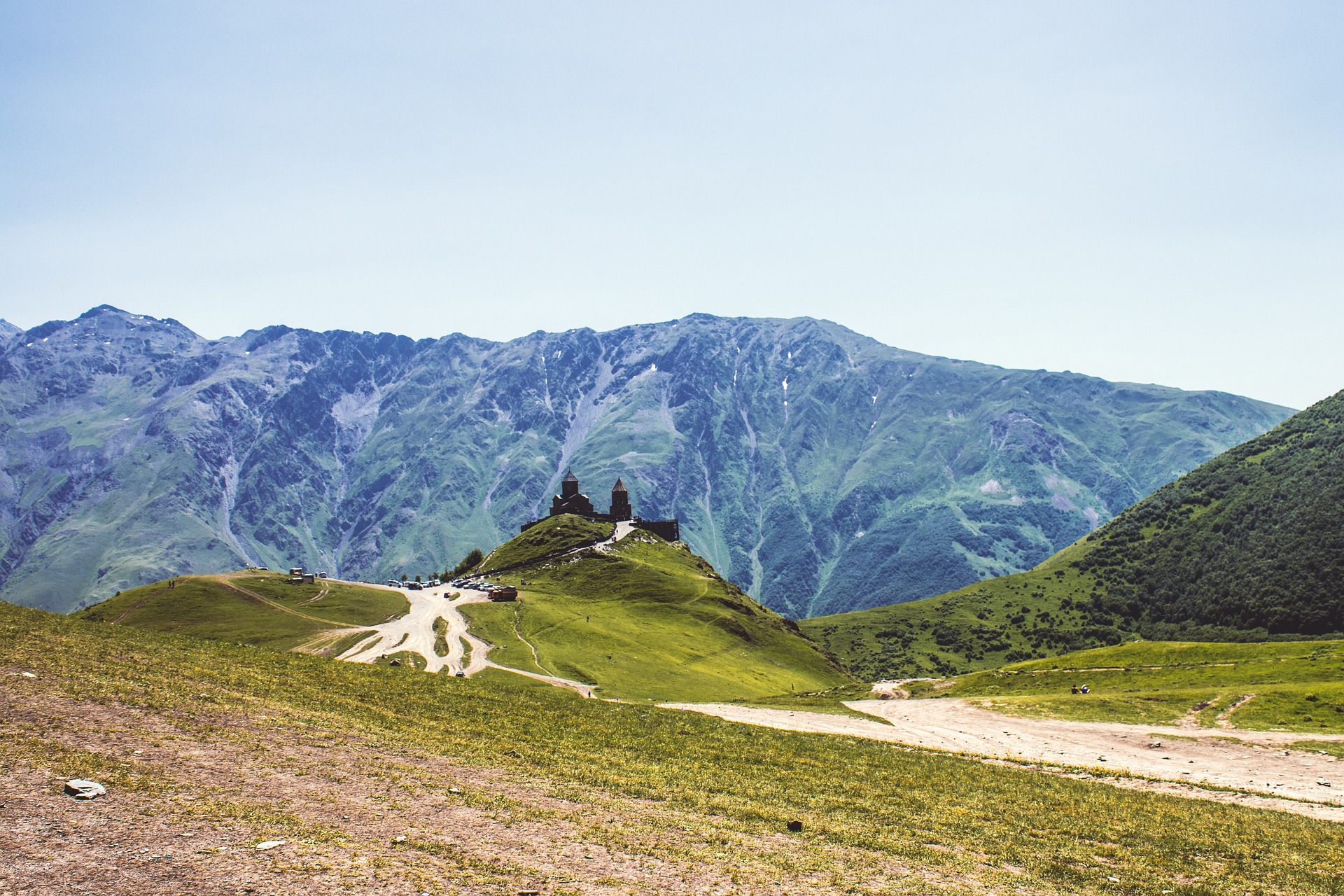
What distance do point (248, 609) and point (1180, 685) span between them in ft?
334

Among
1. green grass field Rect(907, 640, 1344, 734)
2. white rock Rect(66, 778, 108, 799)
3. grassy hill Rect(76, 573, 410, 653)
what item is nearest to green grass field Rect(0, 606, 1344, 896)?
white rock Rect(66, 778, 108, 799)

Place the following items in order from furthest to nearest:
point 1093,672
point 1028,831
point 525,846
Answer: point 1093,672
point 1028,831
point 525,846

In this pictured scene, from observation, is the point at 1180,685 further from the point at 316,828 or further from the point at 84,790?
the point at 84,790

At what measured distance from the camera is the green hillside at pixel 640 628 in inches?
3679

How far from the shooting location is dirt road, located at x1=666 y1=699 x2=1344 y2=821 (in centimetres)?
4175

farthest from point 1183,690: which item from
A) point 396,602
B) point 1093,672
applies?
point 396,602

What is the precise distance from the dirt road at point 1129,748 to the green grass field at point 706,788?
573 cm

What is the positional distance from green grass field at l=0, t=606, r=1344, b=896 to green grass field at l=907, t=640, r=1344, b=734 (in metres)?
27.5

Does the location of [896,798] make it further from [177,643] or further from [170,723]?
[177,643]

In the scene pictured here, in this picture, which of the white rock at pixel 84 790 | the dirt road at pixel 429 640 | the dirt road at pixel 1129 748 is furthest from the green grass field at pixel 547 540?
the white rock at pixel 84 790

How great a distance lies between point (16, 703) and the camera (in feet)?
88.4

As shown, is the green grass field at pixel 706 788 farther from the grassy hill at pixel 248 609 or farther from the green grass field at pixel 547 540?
the green grass field at pixel 547 540

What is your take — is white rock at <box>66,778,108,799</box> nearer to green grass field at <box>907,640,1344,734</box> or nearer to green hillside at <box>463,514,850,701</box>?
green hillside at <box>463,514,850,701</box>

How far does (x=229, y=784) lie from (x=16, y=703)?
30.9 feet
